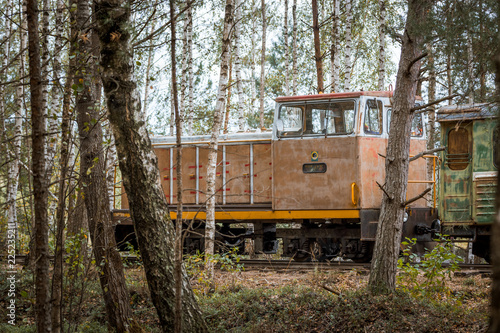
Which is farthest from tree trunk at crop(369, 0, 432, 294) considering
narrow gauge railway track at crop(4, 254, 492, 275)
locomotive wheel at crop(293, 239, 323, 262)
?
locomotive wheel at crop(293, 239, 323, 262)

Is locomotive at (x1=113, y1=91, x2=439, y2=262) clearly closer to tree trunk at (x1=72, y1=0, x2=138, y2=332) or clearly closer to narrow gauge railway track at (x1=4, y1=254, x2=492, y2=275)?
narrow gauge railway track at (x1=4, y1=254, x2=492, y2=275)

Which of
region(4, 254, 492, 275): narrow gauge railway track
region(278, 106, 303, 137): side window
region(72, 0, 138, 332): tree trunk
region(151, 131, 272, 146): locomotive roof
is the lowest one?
region(4, 254, 492, 275): narrow gauge railway track

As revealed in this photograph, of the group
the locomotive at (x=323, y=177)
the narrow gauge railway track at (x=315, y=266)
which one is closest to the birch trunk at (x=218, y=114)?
the locomotive at (x=323, y=177)

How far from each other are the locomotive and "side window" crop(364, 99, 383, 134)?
0.02 meters

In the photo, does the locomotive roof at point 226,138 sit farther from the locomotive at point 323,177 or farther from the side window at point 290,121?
the side window at point 290,121

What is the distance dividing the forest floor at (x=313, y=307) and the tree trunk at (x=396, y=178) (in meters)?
0.29

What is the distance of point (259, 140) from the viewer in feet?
34.6

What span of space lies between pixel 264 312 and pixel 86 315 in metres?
2.67

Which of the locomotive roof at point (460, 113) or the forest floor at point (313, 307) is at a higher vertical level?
the locomotive roof at point (460, 113)

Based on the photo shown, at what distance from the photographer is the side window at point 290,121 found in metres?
9.79

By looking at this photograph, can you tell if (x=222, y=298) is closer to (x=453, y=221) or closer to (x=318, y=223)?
(x=318, y=223)

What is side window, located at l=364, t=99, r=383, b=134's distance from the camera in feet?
30.9

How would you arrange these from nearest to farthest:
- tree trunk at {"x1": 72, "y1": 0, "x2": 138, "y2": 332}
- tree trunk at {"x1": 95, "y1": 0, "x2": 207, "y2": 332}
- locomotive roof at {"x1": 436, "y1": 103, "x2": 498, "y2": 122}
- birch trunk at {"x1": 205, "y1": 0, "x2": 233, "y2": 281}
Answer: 1. tree trunk at {"x1": 95, "y1": 0, "x2": 207, "y2": 332}
2. tree trunk at {"x1": 72, "y1": 0, "x2": 138, "y2": 332}
3. birch trunk at {"x1": 205, "y1": 0, "x2": 233, "y2": 281}
4. locomotive roof at {"x1": 436, "y1": 103, "x2": 498, "y2": 122}

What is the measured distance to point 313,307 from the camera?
6.06 metres
